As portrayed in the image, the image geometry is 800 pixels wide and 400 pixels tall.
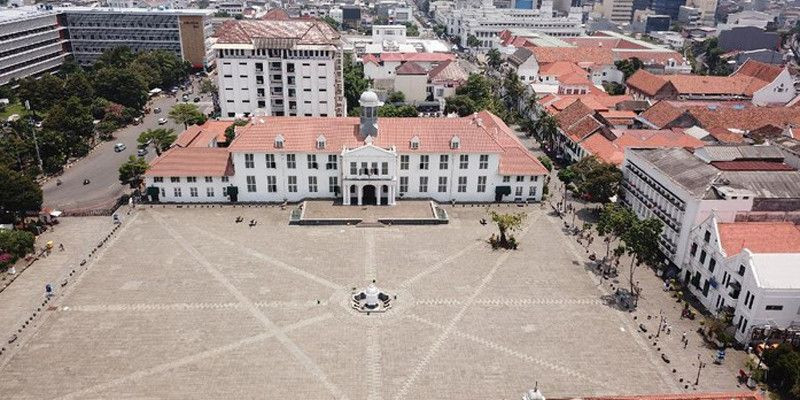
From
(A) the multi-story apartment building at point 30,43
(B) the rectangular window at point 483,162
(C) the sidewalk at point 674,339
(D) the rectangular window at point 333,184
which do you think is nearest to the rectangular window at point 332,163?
(D) the rectangular window at point 333,184

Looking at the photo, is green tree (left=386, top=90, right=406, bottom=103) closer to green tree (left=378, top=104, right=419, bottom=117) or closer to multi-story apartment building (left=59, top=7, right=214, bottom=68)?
green tree (left=378, top=104, right=419, bottom=117)

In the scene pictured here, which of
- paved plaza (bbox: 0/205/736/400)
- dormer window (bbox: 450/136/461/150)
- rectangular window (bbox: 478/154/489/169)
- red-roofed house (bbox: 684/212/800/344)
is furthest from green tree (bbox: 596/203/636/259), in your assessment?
dormer window (bbox: 450/136/461/150)

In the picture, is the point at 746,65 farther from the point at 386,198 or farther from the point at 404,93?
the point at 386,198

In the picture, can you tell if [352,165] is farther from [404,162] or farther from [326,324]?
[326,324]

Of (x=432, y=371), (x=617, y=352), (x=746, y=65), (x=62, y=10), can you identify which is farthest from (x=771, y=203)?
(x=62, y=10)

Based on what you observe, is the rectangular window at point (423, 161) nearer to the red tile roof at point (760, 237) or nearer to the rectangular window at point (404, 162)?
the rectangular window at point (404, 162)

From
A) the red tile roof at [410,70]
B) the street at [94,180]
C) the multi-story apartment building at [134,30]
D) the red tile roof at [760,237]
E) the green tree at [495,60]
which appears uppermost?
the multi-story apartment building at [134,30]
